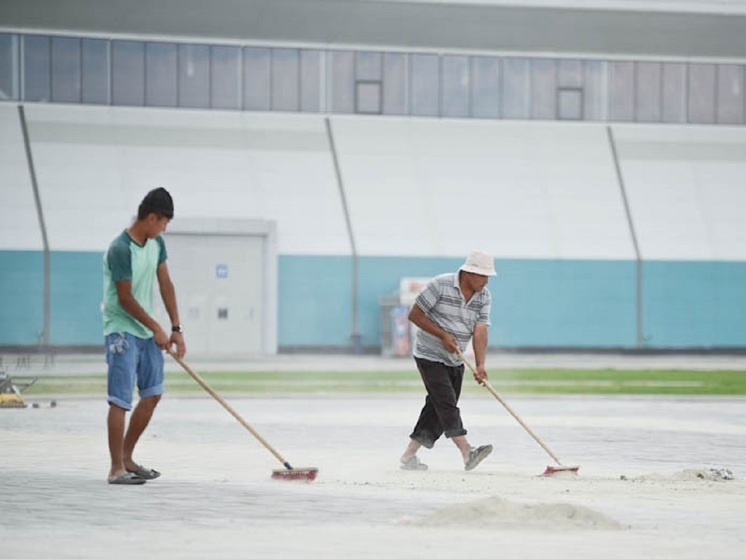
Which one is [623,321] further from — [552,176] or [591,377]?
[591,377]

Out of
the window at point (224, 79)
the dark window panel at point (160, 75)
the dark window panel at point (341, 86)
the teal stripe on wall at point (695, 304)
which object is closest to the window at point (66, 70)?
the dark window panel at point (160, 75)

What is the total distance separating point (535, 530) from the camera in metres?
9.23

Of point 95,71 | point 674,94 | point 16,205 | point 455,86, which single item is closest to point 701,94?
point 674,94

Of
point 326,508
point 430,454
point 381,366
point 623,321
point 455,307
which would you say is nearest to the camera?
point 326,508

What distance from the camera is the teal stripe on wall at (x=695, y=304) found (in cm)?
4922

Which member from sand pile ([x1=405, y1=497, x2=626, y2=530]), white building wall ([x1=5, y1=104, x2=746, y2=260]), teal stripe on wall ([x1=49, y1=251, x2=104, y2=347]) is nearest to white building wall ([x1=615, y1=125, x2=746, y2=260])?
white building wall ([x1=5, y1=104, x2=746, y2=260])

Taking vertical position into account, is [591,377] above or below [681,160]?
below

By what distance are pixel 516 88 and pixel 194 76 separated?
10.2m

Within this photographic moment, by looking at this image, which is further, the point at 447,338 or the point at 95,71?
the point at 95,71

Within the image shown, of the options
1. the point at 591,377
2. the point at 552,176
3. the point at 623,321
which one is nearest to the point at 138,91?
the point at 552,176

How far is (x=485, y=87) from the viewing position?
51562 mm

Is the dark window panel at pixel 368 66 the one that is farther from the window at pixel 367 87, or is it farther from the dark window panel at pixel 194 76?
the dark window panel at pixel 194 76

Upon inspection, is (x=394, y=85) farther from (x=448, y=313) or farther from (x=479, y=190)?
(x=448, y=313)

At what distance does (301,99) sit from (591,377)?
18697 mm
